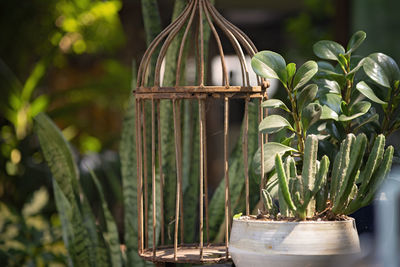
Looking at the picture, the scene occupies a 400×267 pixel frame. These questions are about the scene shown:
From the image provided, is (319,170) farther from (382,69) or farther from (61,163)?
(61,163)

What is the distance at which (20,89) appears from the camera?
2617mm

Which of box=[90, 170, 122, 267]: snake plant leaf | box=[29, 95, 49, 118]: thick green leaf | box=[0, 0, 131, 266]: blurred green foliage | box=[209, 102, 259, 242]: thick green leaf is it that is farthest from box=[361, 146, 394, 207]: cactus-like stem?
box=[29, 95, 49, 118]: thick green leaf

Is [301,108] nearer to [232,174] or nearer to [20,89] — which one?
[232,174]

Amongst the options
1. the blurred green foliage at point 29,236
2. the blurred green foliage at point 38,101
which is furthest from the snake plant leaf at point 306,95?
the blurred green foliage at point 29,236

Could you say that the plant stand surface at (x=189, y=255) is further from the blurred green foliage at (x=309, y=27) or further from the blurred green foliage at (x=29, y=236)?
the blurred green foliage at (x=309, y=27)

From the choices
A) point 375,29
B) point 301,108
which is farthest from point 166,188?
point 375,29

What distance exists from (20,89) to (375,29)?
4.79 ft

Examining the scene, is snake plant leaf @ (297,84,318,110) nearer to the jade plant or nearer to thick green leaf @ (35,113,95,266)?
the jade plant

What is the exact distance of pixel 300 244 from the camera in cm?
76

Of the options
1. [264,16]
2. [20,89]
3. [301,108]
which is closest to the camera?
[301,108]

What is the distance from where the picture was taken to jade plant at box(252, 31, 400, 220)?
795 mm

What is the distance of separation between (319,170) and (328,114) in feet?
0.47

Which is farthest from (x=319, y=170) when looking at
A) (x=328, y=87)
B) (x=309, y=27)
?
(x=309, y=27)

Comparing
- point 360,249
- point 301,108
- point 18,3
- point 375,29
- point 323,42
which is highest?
point 18,3
